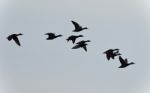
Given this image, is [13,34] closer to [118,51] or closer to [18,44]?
[18,44]

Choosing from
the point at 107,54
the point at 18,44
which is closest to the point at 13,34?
the point at 18,44

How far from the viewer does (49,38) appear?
14238 cm

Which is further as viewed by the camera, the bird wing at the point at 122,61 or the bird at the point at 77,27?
the bird wing at the point at 122,61

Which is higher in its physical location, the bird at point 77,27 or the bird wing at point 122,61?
the bird at point 77,27

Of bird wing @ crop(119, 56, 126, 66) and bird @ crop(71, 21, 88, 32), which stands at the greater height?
bird @ crop(71, 21, 88, 32)

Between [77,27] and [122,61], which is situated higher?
[77,27]

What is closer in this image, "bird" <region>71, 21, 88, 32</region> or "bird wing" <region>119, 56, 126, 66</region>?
"bird" <region>71, 21, 88, 32</region>

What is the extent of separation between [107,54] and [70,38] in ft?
14.5

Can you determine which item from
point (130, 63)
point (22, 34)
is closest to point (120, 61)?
point (130, 63)

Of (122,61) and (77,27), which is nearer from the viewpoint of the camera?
(77,27)

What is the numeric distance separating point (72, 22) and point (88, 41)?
12.3ft

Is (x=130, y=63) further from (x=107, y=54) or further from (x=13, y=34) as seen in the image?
(x=13, y=34)

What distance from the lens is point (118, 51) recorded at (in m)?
143

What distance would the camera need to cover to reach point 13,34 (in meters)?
144
